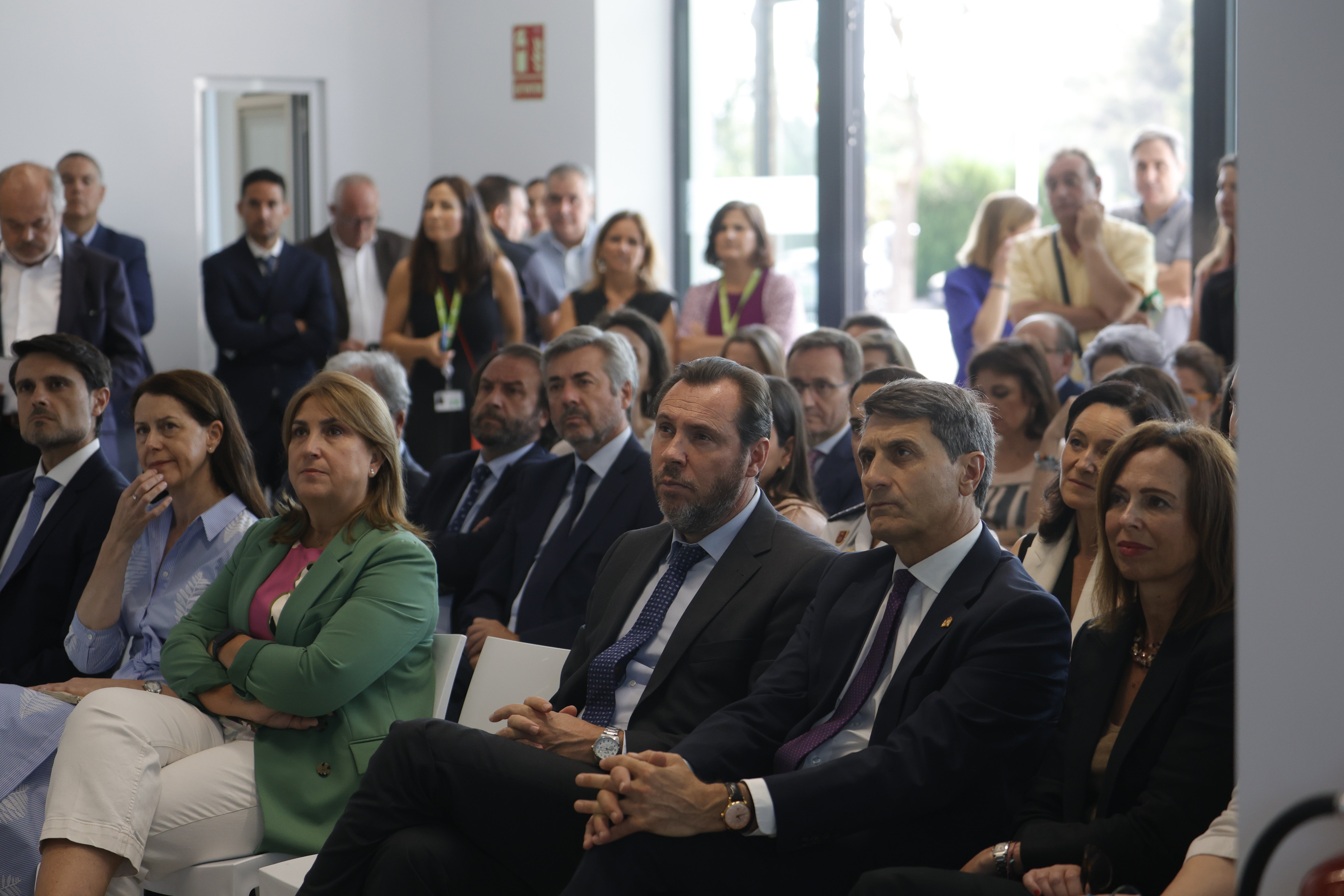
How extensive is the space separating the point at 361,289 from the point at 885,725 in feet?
17.8

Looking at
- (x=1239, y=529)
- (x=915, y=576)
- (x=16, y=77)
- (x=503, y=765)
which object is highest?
(x=16, y=77)

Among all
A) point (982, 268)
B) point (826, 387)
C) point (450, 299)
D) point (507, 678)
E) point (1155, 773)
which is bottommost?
point (507, 678)

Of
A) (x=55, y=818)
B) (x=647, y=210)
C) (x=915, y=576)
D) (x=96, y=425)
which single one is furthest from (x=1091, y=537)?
(x=647, y=210)

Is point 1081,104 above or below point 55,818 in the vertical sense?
above

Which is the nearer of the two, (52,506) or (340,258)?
(52,506)

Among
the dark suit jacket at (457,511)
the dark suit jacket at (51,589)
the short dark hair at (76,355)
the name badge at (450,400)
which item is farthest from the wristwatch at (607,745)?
the name badge at (450,400)

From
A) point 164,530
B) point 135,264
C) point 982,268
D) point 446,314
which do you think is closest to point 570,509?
point 164,530

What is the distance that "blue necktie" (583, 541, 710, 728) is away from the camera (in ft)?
8.84

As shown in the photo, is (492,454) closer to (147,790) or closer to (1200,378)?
(147,790)

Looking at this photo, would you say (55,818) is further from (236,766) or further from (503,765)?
(503,765)

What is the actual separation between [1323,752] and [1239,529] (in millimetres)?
279

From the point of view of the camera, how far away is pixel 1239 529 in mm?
1505

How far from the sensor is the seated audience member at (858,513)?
3.48m

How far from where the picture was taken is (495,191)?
7.33 m
